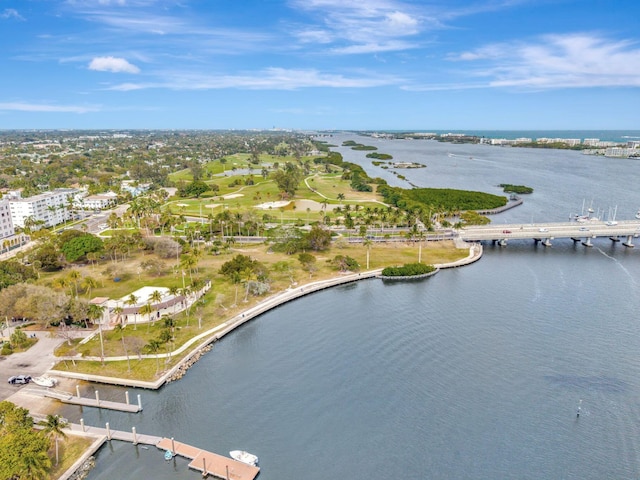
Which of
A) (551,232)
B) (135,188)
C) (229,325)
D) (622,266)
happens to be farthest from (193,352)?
(135,188)

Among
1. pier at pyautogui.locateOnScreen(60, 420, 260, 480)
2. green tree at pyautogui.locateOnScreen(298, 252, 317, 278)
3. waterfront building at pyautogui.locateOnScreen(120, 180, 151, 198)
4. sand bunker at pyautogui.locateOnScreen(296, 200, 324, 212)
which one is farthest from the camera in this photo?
waterfront building at pyautogui.locateOnScreen(120, 180, 151, 198)

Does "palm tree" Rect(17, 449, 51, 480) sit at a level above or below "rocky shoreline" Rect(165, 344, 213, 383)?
above

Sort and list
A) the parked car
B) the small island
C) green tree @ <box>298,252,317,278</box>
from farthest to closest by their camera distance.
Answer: the small island, green tree @ <box>298,252,317,278</box>, the parked car

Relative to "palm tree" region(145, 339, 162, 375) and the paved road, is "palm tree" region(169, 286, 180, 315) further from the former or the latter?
the paved road

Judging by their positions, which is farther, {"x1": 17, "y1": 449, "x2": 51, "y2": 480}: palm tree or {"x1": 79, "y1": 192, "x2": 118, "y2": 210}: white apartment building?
{"x1": 79, "y1": 192, "x2": 118, "y2": 210}: white apartment building

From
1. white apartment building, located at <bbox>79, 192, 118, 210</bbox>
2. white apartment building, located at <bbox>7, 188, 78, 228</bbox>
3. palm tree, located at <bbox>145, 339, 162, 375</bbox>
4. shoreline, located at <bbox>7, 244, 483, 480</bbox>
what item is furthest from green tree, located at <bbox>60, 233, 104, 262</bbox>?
white apartment building, located at <bbox>79, 192, 118, 210</bbox>

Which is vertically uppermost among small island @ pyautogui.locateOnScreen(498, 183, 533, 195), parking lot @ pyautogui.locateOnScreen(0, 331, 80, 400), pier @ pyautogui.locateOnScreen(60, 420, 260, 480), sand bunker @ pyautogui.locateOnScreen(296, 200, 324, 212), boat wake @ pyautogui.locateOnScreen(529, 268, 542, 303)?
small island @ pyautogui.locateOnScreen(498, 183, 533, 195)
